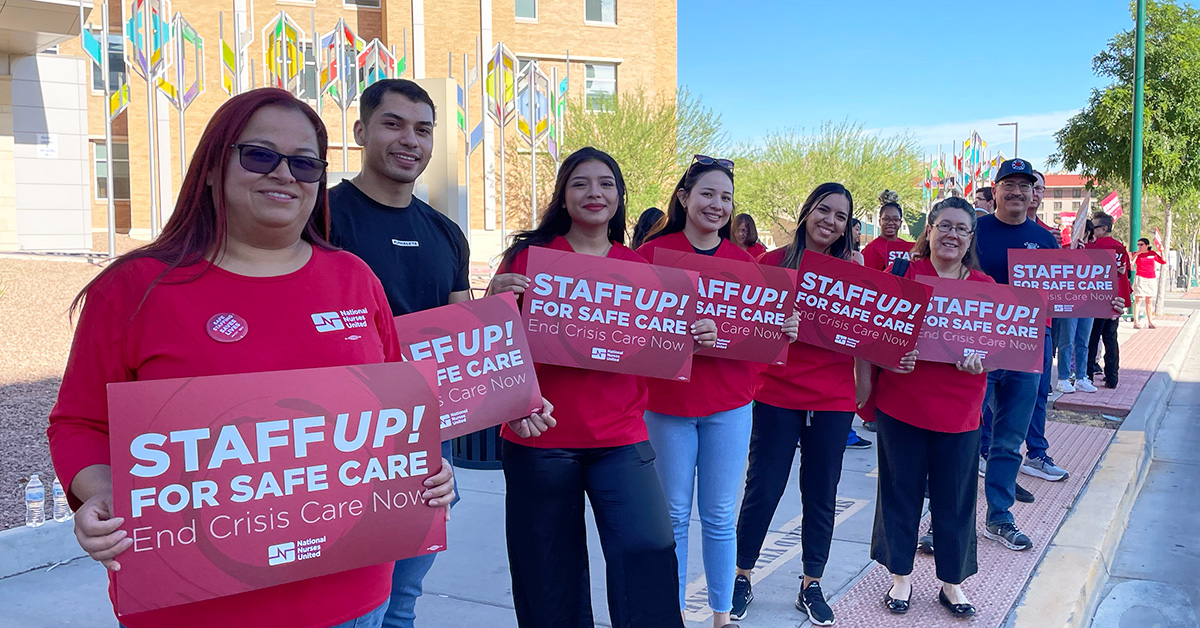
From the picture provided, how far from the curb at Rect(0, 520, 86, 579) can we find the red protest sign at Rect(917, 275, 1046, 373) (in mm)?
4565

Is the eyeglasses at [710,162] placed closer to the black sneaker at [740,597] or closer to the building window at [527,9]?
the black sneaker at [740,597]

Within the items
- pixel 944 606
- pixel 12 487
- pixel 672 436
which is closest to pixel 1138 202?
pixel 944 606

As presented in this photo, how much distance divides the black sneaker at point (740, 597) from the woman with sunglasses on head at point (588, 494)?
1043 mm

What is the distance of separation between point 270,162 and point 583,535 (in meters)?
1.95

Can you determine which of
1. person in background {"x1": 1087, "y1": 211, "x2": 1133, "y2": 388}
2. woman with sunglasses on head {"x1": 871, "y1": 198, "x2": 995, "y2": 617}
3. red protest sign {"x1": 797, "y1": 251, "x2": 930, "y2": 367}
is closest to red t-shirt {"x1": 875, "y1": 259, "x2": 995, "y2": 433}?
woman with sunglasses on head {"x1": 871, "y1": 198, "x2": 995, "y2": 617}

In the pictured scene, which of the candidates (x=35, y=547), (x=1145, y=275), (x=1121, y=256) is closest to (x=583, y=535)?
(x=35, y=547)

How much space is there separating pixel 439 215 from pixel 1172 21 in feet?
79.1

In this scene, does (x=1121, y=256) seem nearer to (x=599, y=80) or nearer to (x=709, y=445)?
(x=709, y=445)

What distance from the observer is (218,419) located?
1.92 m

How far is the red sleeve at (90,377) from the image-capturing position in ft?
6.15

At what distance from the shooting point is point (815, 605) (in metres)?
4.27

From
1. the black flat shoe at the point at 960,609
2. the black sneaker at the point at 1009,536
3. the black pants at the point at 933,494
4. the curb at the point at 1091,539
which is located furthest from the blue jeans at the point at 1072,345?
the black flat shoe at the point at 960,609

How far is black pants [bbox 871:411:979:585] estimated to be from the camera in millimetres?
4344

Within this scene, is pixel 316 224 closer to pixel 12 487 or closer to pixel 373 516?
pixel 373 516
